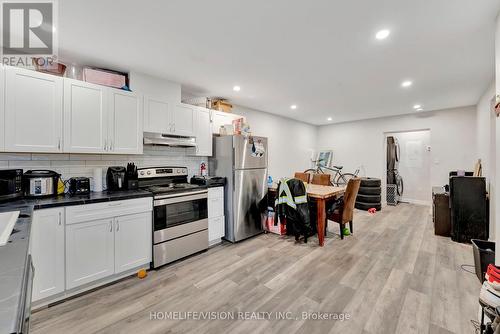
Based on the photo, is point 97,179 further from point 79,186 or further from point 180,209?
point 180,209

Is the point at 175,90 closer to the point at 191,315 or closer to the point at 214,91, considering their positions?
the point at 214,91

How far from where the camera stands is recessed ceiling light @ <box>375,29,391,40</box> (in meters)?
1.97

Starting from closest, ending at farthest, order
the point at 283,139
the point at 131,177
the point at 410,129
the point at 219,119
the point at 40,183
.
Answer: the point at 40,183 → the point at 131,177 → the point at 219,119 → the point at 410,129 → the point at 283,139

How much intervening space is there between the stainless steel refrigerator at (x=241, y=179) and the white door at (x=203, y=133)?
14cm

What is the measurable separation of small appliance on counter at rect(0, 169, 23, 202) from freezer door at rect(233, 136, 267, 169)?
2.36 metres

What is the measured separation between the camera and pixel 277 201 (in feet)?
11.2

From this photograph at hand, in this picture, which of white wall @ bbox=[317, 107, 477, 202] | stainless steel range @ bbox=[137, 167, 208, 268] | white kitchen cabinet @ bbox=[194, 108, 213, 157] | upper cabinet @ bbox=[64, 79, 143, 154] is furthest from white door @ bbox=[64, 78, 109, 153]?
white wall @ bbox=[317, 107, 477, 202]

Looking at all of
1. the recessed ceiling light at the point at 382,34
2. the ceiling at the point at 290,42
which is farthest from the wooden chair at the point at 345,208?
the recessed ceiling light at the point at 382,34

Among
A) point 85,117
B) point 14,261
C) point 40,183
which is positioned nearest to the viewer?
point 14,261

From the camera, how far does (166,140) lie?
300cm

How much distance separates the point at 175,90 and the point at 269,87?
4.77ft

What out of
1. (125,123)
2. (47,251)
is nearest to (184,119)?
(125,123)

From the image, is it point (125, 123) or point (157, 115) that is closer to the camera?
point (125, 123)

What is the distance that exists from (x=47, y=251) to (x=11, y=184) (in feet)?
2.38
